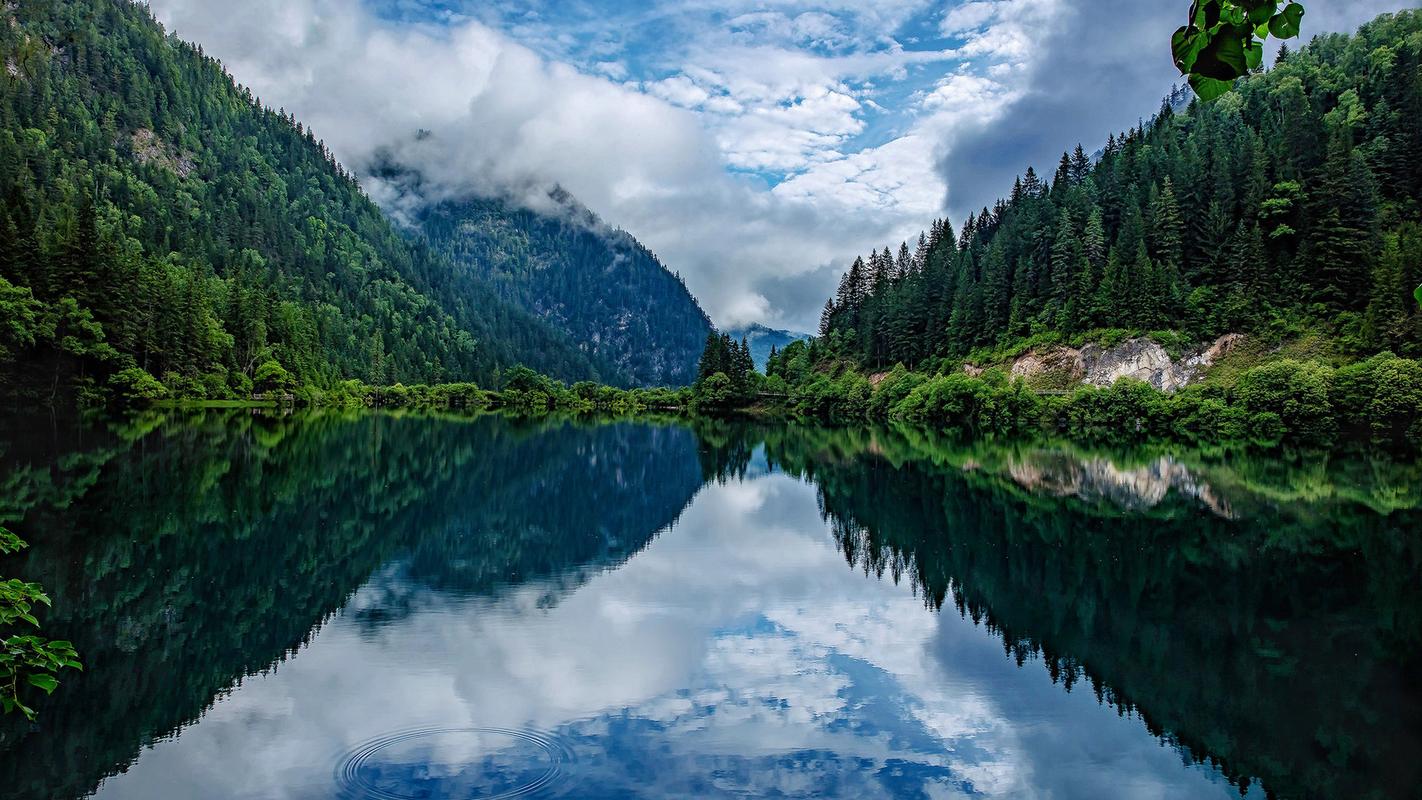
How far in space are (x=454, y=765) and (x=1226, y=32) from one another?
13.0 meters

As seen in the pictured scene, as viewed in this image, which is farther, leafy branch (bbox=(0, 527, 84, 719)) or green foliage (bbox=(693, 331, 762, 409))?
green foliage (bbox=(693, 331, 762, 409))

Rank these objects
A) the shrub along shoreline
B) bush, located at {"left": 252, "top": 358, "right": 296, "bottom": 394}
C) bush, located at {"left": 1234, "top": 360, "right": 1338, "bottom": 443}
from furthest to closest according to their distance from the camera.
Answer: bush, located at {"left": 252, "top": 358, "right": 296, "bottom": 394} < bush, located at {"left": 1234, "top": 360, "right": 1338, "bottom": 443} < the shrub along shoreline

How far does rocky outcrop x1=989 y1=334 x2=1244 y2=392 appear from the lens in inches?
3593

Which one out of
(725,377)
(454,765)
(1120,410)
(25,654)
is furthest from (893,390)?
(25,654)

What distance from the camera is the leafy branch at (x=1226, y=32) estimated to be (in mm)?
2932

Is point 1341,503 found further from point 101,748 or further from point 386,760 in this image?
point 101,748

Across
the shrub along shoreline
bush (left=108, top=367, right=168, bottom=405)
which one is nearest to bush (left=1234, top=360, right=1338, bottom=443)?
the shrub along shoreline

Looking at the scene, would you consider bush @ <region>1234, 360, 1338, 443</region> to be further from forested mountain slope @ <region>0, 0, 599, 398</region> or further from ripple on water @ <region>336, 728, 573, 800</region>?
forested mountain slope @ <region>0, 0, 599, 398</region>

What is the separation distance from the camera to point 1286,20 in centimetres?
304

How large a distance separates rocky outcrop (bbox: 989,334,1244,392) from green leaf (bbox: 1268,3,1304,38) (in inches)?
3904

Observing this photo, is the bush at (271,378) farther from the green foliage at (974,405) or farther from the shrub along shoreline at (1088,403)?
the green foliage at (974,405)

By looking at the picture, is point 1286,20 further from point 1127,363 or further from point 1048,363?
point 1048,363

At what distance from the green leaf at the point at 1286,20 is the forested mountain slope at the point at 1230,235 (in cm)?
9152

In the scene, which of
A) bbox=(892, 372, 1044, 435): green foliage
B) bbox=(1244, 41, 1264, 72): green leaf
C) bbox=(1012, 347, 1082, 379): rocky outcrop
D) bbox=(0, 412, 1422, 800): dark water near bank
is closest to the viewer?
bbox=(1244, 41, 1264, 72): green leaf
